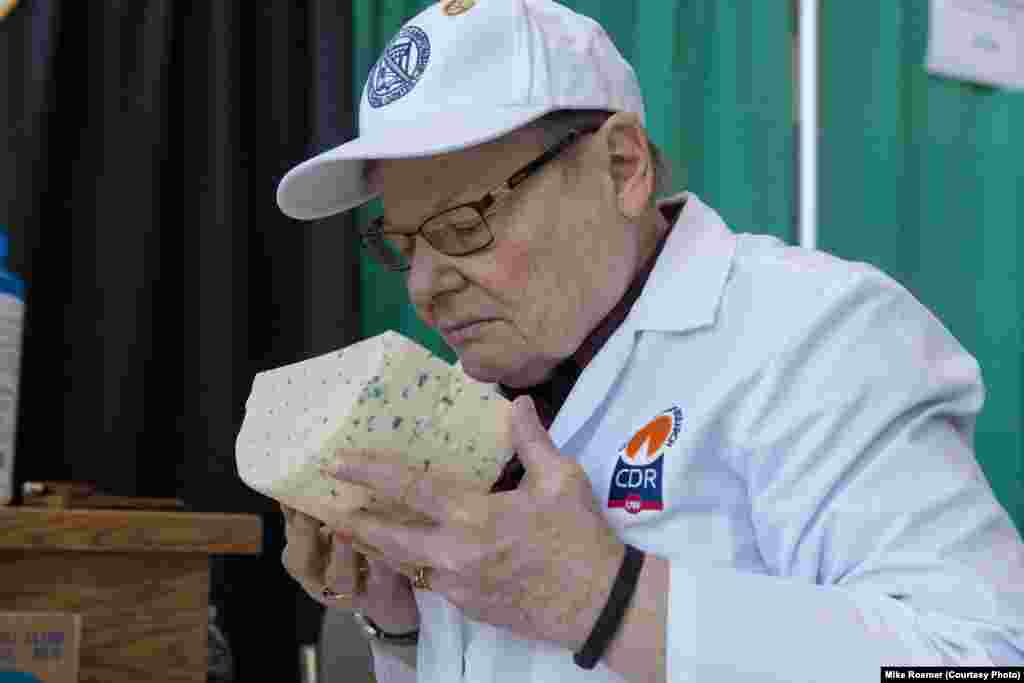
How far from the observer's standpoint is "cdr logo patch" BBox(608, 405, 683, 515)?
1.01 meters

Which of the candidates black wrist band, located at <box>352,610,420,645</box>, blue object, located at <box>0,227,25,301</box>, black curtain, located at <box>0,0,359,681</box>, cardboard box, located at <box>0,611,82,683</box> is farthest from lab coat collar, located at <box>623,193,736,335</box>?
black curtain, located at <box>0,0,359,681</box>

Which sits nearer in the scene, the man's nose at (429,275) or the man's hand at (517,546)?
the man's hand at (517,546)

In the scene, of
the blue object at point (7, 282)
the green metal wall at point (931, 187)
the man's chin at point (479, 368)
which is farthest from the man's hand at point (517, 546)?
the green metal wall at point (931, 187)

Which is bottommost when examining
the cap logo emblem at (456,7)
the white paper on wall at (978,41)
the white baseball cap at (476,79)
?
the white baseball cap at (476,79)

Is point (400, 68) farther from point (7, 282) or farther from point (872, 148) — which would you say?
point (872, 148)

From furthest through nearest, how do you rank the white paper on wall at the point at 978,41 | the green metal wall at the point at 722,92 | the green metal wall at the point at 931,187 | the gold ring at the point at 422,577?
the white paper on wall at the point at 978,41 → the green metal wall at the point at 931,187 → the green metal wall at the point at 722,92 → the gold ring at the point at 422,577

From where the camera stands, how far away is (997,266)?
2.71 metres

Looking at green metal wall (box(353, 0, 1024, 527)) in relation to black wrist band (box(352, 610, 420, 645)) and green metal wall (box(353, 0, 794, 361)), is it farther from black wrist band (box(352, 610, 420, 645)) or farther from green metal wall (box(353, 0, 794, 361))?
black wrist band (box(352, 610, 420, 645))

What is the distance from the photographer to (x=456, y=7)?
3.74ft

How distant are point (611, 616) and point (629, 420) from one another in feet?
0.86

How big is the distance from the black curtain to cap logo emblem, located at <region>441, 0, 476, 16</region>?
2.69ft

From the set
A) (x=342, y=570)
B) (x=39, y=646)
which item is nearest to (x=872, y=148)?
(x=342, y=570)

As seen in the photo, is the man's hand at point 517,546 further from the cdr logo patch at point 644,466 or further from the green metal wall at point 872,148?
the green metal wall at point 872,148

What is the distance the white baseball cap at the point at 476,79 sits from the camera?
106 cm
